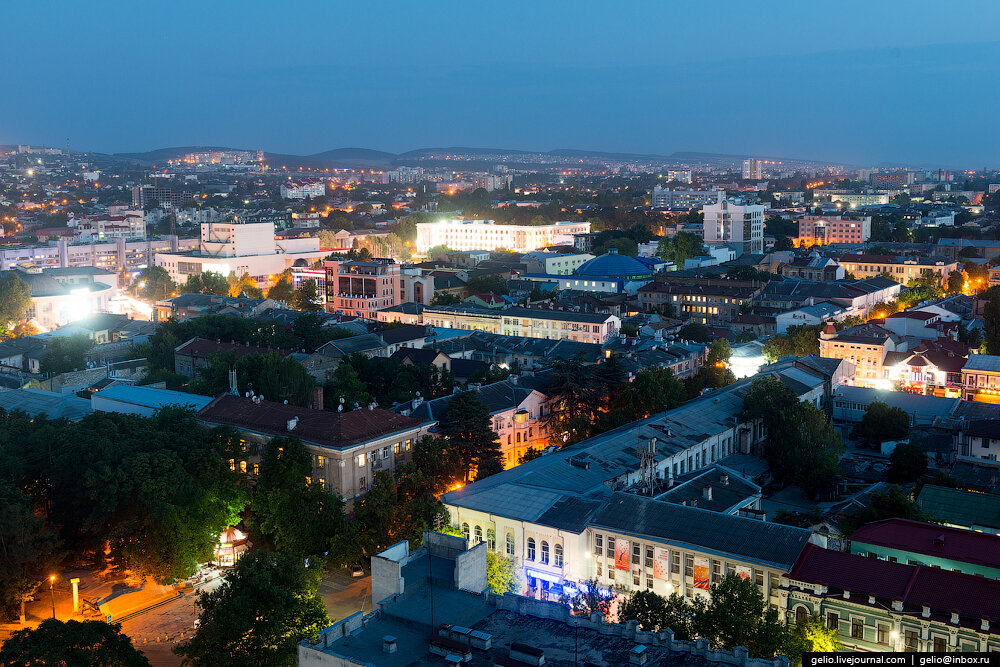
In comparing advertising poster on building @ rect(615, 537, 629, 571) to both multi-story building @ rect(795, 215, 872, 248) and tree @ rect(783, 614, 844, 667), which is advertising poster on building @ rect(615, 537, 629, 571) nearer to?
tree @ rect(783, 614, 844, 667)

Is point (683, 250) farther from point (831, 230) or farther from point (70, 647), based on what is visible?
point (70, 647)

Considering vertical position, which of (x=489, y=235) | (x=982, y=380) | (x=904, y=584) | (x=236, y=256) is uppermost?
(x=489, y=235)

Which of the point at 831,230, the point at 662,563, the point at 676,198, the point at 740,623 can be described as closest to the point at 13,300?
the point at 662,563

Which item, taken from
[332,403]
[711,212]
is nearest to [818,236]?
[711,212]

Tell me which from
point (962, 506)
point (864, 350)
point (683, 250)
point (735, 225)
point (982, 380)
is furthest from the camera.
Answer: point (735, 225)

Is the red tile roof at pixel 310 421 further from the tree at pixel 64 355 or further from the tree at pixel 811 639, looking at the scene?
the tree at pixel 64 355

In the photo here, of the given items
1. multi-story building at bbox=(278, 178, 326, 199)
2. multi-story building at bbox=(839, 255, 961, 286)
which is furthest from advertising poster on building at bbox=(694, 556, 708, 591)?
multi-story building at bbox=(278, 178, 326, 199)

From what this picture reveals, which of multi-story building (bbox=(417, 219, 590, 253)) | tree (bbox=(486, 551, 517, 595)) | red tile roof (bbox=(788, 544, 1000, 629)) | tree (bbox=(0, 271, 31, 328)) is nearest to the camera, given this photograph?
red tile roof (bbox=(788, 544, 1000, 629))
